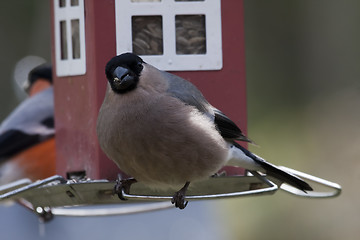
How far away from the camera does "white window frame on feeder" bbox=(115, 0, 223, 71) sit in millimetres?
4492

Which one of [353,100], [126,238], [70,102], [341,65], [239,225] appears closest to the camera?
[70,102]

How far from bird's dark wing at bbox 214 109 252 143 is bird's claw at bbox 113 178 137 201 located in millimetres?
486

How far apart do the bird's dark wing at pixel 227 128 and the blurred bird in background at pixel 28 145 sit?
2.11 m

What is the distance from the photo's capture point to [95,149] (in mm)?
4570

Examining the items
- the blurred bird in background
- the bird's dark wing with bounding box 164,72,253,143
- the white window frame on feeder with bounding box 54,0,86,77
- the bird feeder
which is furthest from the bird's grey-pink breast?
the blurred bird in background

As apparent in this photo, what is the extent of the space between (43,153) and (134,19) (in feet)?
6.80

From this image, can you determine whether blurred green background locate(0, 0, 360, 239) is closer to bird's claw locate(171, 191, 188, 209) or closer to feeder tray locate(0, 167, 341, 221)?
feeder tray locate(0, 167, 341, 221)

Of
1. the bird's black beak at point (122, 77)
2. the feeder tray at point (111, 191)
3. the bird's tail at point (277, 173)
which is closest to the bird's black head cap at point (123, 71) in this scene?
the bird's black beak at point (122, 77)

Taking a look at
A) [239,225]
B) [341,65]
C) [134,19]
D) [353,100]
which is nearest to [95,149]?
[134,19]

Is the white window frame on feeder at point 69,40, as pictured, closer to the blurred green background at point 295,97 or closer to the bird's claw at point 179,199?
the bird's claw at point 179,199

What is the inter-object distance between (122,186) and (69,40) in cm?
97

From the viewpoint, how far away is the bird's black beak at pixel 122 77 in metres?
4.04

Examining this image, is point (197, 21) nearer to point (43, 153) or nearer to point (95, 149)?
point (95, 149)

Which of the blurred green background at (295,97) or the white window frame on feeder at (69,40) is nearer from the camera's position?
the white window frame on feeder at (69,40)
